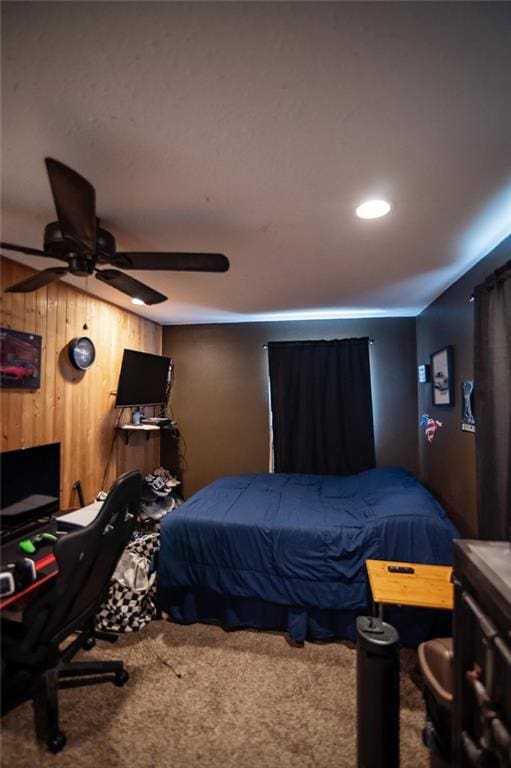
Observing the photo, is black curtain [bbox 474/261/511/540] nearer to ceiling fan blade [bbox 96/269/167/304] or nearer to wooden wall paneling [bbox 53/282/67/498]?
ceiling fan blade [bbox 96/269/167/304]

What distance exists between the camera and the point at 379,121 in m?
1.08

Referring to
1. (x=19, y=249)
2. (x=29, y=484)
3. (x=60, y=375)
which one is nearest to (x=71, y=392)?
(x=60, y=375)

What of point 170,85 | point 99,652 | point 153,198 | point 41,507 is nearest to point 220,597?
point 99,652

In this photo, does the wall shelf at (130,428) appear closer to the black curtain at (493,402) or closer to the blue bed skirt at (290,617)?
the blue bed skirt at (290,617)

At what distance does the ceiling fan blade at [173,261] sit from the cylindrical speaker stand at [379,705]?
5.73 ft

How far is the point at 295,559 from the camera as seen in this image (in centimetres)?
219

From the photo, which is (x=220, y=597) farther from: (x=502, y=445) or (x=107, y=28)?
(x=107, y=28)

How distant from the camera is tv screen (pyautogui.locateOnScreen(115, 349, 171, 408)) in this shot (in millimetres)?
3076

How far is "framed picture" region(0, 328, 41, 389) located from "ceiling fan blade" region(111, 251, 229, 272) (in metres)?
1.10

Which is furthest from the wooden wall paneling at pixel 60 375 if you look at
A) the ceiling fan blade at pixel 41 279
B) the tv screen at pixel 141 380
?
the ceiling fan blade at pixel 41 279

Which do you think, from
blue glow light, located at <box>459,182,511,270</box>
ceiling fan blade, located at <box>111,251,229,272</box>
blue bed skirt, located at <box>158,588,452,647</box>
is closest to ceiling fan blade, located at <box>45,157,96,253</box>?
ceiling fan blade, located at <box>111,251,229,272</box>

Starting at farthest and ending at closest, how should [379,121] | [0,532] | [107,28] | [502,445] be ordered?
[0,532]
[502,445]
[379,121]
[107,28]

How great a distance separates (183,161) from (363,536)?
7.45 feet

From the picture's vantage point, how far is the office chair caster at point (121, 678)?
179cm
